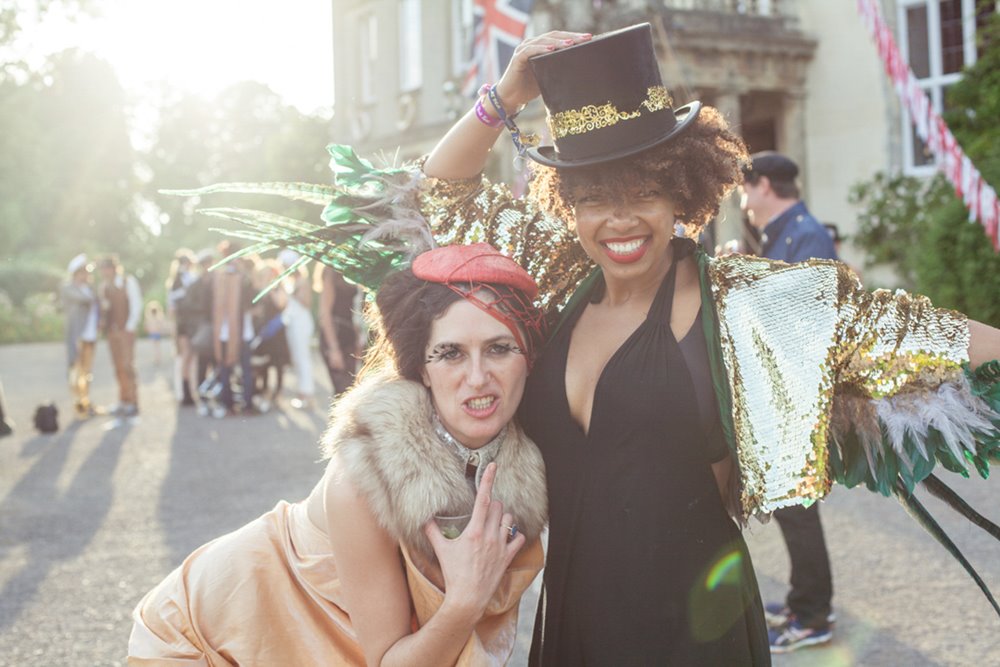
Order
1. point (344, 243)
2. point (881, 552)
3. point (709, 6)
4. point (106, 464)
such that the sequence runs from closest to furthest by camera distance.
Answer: point (344, 243)
point (881, 552)
point (106, 464)
point (709, 6)

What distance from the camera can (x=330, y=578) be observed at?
7.68 ft

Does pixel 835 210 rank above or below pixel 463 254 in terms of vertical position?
above

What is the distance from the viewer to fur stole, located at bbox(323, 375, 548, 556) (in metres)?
2.09

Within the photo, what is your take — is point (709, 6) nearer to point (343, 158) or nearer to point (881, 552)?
point (881, 552)

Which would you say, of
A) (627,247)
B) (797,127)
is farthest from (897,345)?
(797,127)

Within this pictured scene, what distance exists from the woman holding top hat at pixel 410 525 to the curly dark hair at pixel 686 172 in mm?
241

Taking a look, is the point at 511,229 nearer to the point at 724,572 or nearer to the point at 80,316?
the point at 724,572

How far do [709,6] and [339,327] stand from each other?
980cm

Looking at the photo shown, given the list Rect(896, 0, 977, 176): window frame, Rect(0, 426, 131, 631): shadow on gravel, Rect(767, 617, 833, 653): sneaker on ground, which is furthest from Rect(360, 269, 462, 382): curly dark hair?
Rect(896, 0, 977, 176): window frame

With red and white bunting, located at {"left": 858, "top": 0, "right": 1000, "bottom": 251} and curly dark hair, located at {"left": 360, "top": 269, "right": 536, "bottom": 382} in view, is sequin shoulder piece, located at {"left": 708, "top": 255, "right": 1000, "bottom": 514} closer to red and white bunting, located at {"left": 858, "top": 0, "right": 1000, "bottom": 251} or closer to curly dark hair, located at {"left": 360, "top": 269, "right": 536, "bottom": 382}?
curly dark hair, located at {"left": 360, "top": 269, "right": 536, "bottom": 382}

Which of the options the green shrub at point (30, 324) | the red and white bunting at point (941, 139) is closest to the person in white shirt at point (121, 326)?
the red and white bunting at point (941, 139)

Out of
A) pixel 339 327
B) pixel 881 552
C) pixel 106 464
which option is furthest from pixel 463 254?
pixel 106 464

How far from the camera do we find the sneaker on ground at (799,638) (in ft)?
14.1

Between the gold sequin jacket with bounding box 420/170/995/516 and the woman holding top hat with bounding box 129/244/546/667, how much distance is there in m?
0.44
